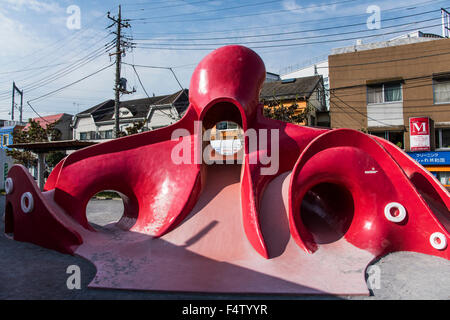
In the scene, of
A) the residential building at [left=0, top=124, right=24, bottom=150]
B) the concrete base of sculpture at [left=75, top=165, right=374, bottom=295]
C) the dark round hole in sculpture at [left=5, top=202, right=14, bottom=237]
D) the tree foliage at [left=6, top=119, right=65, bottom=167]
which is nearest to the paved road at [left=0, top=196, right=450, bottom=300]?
the concrete base of sculpture at [left=75, top=165, right=374, bottom=295]

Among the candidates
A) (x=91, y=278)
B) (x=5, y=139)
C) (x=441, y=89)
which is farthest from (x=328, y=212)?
(x=5, y=139)

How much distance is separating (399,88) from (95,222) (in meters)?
17.1

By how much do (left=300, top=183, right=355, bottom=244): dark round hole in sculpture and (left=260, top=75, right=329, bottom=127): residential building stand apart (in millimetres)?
11876

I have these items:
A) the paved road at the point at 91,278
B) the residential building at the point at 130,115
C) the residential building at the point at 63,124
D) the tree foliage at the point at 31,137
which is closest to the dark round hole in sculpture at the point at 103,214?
the paved road at the point at 91,278

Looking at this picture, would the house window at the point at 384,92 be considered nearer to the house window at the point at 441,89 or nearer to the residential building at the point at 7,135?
the house window at the point at 441,89

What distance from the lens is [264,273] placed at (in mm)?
6512

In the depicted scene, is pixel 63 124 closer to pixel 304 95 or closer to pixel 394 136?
pixel 304 95

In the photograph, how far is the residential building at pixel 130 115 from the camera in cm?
2695

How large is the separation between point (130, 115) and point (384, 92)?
19913mm

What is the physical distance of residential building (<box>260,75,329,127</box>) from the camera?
22703mm

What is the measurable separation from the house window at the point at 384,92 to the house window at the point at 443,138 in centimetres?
273

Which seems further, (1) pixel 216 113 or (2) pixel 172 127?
(1) pixel 216 113
